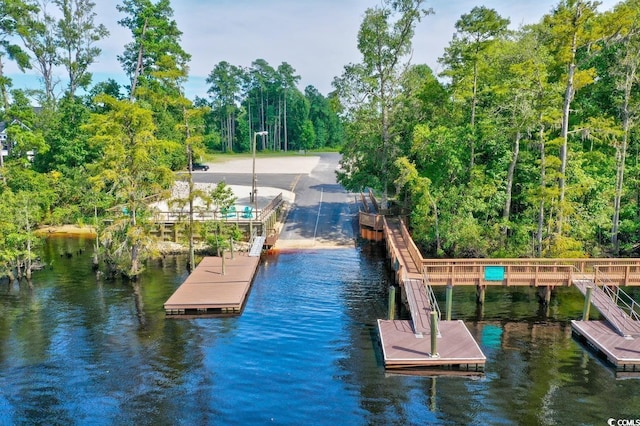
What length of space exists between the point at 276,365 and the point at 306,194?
118ft

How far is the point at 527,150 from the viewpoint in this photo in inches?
1287

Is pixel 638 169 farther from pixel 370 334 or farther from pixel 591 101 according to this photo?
pixel 370 334

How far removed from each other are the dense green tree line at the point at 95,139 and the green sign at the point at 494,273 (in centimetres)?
1746

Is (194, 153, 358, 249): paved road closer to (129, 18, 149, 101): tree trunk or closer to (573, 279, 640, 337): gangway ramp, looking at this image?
(129, 18, 149, 101): tree trunk

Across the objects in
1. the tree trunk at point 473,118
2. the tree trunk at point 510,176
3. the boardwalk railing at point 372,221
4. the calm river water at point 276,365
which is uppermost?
the tree trunk at point 473,118

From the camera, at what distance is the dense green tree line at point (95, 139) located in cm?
2936

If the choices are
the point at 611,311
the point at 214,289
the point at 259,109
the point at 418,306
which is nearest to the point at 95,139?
the point at 214,289

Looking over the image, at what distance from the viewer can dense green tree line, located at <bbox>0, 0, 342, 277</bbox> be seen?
96.3ft

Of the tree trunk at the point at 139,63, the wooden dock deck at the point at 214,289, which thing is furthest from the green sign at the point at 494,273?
the tree trunk at the point at 139,63

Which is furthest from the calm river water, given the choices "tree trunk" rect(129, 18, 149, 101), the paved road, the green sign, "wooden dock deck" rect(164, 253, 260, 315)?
"tree trunk" rect(129, 18, 149, 101)

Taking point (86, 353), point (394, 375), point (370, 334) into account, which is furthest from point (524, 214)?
point (86, 353)

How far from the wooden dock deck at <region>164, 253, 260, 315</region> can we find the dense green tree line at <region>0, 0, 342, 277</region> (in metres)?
2.85

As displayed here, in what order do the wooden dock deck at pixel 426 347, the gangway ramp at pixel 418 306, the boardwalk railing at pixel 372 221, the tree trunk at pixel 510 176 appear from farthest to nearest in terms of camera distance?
the boardwalk railing at pixel 372 221, the tree trunk at pixel 510 176, the gangway ramp at pixel 418 306, the wooden dock deck at pixel 426 347

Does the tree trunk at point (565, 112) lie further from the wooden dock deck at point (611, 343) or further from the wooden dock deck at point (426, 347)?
the wooden dock deck at point (426, 347)
